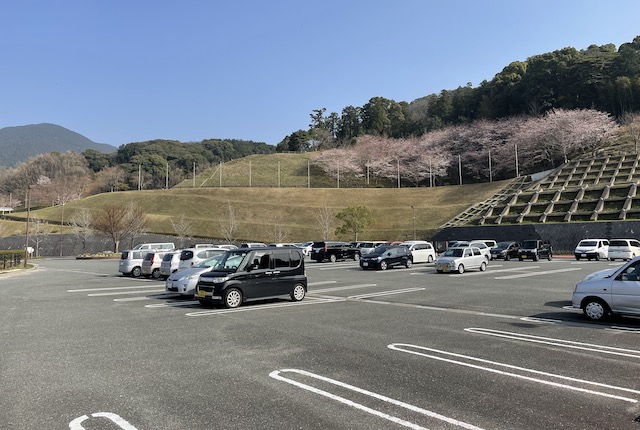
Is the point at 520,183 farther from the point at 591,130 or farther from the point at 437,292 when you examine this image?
the point at 437,292

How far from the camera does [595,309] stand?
33.6 feet

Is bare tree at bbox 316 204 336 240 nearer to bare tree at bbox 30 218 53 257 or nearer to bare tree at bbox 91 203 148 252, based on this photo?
bare tree at bbox 91 203 148 252

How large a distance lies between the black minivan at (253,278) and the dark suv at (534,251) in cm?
2583

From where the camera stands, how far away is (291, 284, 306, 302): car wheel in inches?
553

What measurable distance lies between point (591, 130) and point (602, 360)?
82.7 m

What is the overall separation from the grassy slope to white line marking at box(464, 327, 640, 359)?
51486 mm

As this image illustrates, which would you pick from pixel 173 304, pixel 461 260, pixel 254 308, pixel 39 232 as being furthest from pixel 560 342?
pixel 39 232

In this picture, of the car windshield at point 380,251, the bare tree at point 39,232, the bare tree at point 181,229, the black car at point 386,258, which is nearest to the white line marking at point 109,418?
the black car at point 386,258

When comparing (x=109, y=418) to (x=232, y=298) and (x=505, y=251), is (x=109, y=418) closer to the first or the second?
(x=232, y=298)

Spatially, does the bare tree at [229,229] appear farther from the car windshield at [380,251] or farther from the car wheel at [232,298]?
the car wheel at [232,298]

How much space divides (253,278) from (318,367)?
7.02m

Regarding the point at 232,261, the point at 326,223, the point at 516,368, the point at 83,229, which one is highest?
Result: the point at 326,223

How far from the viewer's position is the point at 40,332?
9359 millimetres

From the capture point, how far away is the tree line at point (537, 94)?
86.8 metres
